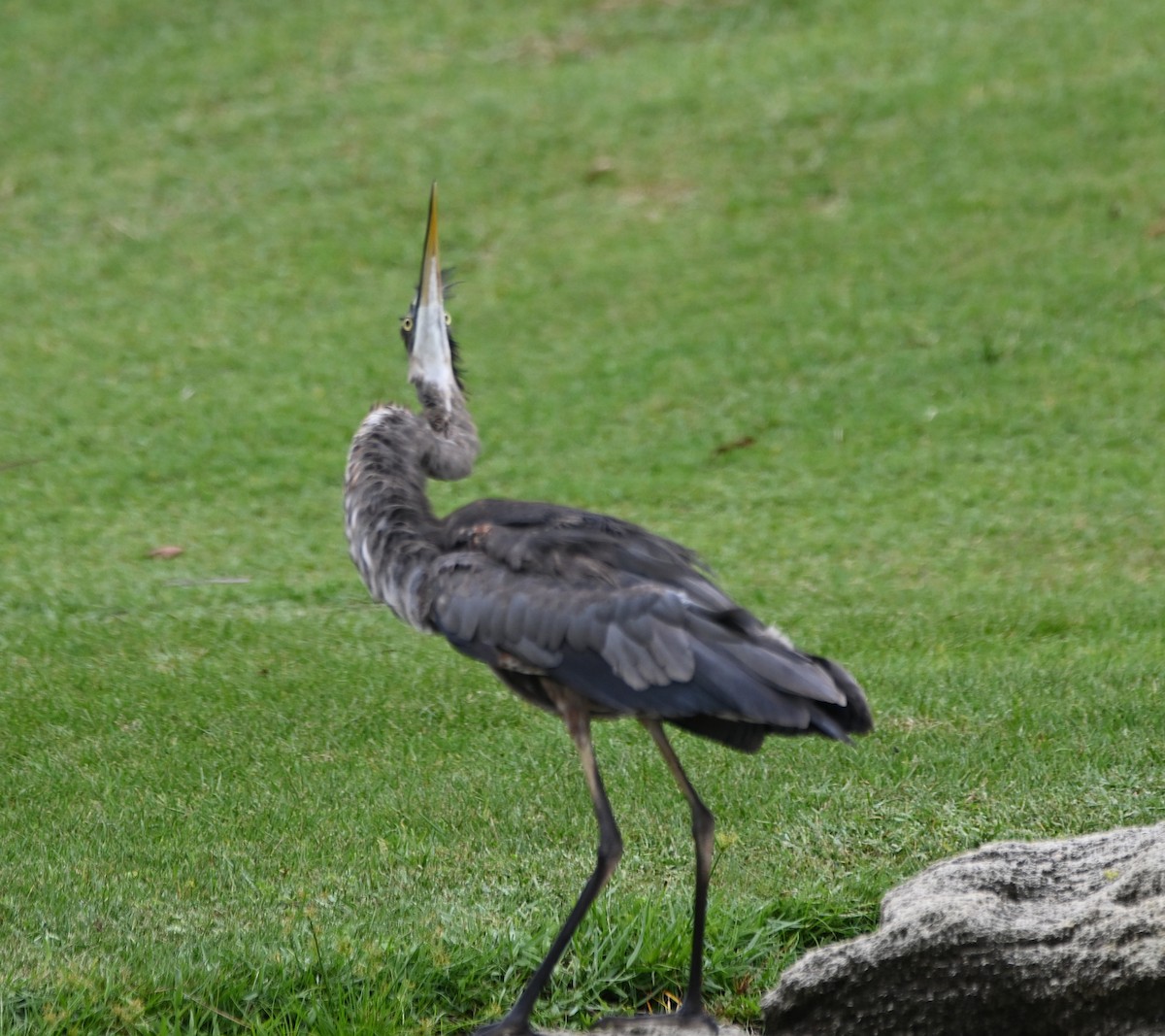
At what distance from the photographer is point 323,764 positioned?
6.55 meters

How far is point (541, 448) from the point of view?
11031 mm

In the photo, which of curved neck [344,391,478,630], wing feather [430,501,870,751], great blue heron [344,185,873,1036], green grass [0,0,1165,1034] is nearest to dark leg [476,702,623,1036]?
great blue heron [344,185,873,1036]

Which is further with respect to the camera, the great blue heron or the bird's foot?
the bird's foot

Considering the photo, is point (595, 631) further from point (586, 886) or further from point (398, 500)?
point (398, 500)

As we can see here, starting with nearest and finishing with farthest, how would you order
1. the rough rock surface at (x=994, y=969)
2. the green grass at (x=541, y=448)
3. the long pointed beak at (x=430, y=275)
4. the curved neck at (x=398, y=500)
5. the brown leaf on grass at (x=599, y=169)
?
the rough rock surface at (x=994, y=969) → the curved neck at (x=398, y=500) → the green grass at (x=541, y=448) → the long pointed beak at (x=430, y=275) → the brown leaf on grass at (x=599, y=169)

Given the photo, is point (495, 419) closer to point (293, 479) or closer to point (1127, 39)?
point (293, 479)

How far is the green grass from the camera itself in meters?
5.21

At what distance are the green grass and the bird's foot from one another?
0.76ft

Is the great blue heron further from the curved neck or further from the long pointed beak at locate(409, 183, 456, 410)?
the long pointed beak at locate(409, 183, 456, 410)

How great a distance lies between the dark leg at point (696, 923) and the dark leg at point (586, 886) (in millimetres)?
174

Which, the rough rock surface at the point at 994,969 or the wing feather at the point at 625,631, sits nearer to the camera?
the rough rock surface at the point at 994,969

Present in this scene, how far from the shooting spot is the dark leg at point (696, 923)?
14.3 ft

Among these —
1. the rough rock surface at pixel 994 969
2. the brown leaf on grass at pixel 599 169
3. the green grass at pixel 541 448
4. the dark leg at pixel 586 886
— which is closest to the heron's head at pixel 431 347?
the dark leg at pixel 586 886

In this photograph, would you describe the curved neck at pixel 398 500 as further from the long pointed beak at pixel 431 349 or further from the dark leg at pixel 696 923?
the dark leg at pixel 696 923
